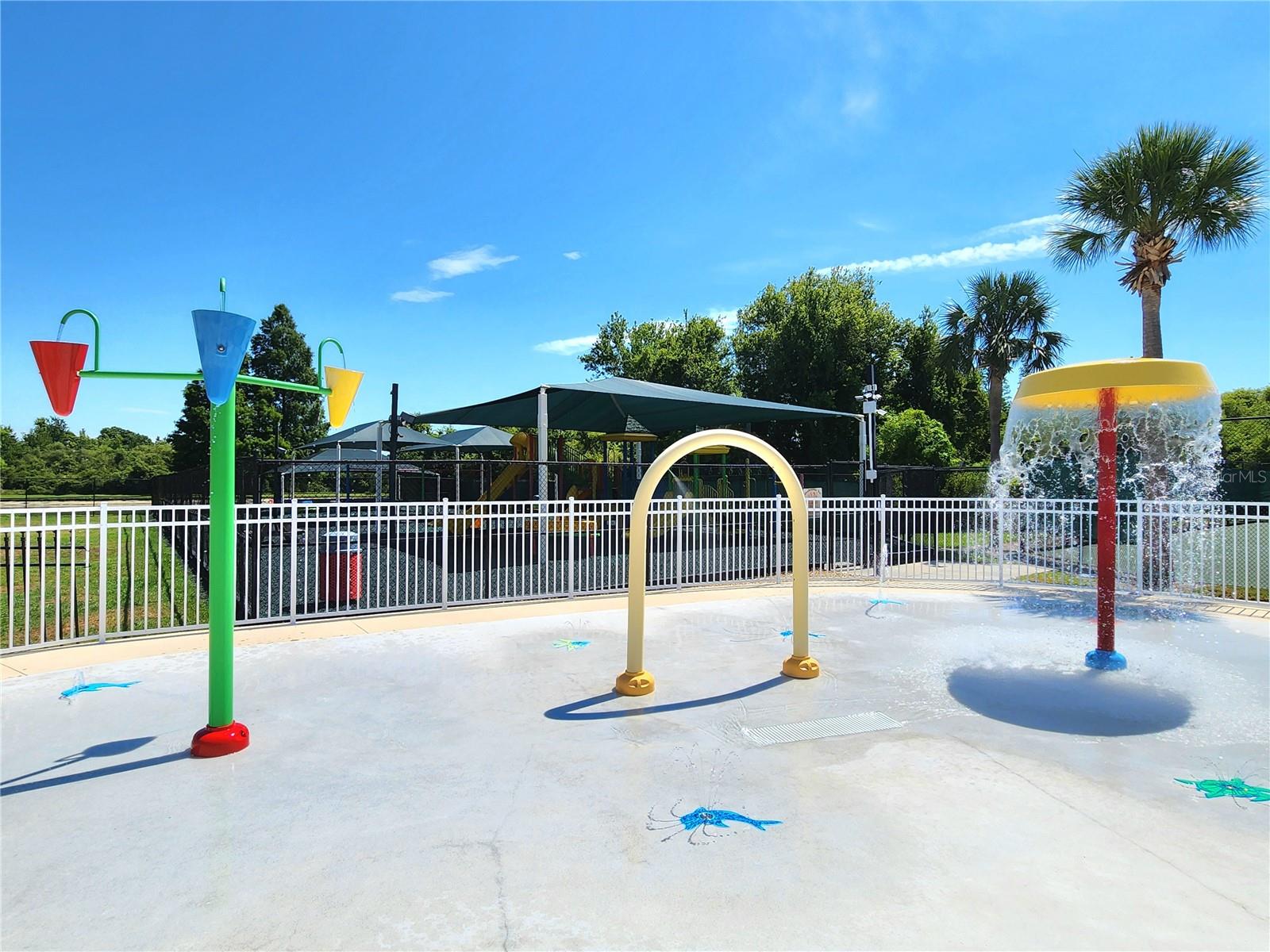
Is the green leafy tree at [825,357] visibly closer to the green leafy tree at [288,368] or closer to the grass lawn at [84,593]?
the grass lawn at [84,593]

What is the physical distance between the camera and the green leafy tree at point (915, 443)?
23469mm

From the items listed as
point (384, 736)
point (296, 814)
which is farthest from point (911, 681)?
point (296, 814)

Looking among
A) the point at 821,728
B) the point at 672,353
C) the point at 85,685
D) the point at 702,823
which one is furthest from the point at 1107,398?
the point at 672,353

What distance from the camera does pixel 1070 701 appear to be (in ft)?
16.8

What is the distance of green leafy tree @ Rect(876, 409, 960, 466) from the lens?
2347 centimetres

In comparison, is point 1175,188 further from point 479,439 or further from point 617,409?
point 479,439

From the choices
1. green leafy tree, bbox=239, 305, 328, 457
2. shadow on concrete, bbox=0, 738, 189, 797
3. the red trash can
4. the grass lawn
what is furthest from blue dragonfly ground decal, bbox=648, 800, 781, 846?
green leafy tree, bbox=239, 305, 328, 457

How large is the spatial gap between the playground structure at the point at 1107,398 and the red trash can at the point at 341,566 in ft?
22.7

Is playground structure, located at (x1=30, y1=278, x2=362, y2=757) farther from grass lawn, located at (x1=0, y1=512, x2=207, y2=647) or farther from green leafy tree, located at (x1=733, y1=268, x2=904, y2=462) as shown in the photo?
green leafy tree, located at (x1=733, y1=268, x2=904, y2=462)

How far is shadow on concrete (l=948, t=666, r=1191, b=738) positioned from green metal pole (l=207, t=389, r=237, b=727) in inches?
185

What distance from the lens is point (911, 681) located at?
18.4 feet

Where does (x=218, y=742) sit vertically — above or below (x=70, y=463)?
below

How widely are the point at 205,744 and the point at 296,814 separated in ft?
3.55

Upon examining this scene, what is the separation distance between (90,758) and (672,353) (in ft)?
114
